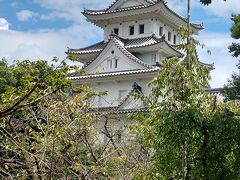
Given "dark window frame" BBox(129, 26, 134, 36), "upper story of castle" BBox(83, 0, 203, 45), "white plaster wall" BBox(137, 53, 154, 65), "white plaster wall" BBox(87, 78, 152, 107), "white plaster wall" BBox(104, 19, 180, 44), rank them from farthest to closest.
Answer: "dark window frame" BBox(129, 26, 134, 36) < "white plaster wall" BBox(104, 19, 180, 44) < "upper story of castle" BBox(83, 0, 203, 45) < "white plaster wall" BBox(137, 53, 154, 65) < "white plaster wall" BBox(87, 78, 152, 107)

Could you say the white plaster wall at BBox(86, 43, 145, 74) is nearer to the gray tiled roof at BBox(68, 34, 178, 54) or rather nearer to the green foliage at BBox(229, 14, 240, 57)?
the gray tiled roof at BBox(68, 34, 178, 54)

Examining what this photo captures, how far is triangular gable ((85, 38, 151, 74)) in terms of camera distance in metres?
27.8

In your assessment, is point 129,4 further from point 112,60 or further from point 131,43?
point 112,60

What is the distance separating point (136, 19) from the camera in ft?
100

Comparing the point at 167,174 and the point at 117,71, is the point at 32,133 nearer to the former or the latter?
the point at 167,174

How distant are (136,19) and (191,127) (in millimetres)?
23765

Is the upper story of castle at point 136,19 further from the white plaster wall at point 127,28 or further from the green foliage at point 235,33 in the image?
the green foliage at point 235,33

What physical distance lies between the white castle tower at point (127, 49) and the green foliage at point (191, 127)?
17219mm

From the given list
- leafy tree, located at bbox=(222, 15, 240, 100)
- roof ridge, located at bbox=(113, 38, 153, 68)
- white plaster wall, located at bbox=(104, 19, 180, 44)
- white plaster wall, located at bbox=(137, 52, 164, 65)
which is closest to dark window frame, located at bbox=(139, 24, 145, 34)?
white plaster wall, located at bbox=(104, 19, 180, 44)

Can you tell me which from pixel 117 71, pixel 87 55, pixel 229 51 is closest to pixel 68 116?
pixel 229 51

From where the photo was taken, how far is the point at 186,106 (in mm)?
7406

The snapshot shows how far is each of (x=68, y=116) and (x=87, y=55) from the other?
2125 centimetres

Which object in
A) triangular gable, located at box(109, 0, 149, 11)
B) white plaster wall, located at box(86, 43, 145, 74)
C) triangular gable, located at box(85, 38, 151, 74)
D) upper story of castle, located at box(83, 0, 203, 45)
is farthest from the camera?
triangular gable, located at box(109, 0, 149, 11)

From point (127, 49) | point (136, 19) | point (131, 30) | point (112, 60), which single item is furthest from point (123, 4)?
point (112, 60)
